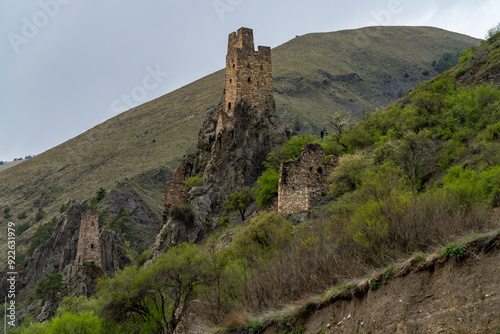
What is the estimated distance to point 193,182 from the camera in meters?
49.7

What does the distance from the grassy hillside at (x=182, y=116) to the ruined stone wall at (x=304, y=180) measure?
144 ft

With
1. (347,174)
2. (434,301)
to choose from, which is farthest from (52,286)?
(434,301)

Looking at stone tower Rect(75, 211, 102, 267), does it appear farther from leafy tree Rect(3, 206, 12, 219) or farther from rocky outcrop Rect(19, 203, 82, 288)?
leafy tree Rect(3, 206, 12, 219)

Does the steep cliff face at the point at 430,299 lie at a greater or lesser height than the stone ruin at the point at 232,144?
lesser

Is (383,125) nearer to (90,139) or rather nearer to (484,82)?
(484,82)

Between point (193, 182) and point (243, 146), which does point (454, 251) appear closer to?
point (243, 146)

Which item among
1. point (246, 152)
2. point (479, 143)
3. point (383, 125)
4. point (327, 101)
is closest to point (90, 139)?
point (327, 101)

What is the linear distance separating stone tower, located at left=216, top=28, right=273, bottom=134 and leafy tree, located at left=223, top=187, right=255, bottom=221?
9.38 meters

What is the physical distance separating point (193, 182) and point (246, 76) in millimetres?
11843

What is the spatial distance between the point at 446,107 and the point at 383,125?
18.1ft

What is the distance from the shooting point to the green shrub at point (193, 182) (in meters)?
49.3

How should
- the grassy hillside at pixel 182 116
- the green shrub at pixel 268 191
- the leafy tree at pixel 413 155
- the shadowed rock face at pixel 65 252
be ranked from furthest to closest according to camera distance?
1. the grassy hillside at pixel 182 116
2. the shadowed rock face at pixel 65 252
3. the green shrub at pixel 268 191
4. the leafy tree at pixel 413 155

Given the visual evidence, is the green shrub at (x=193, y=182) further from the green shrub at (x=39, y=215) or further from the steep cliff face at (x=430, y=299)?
the green shrub at (x=39, y=215)

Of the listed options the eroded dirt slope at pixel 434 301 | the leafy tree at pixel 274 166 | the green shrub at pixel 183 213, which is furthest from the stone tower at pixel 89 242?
the eroded dirt slope at pixel 434 301
